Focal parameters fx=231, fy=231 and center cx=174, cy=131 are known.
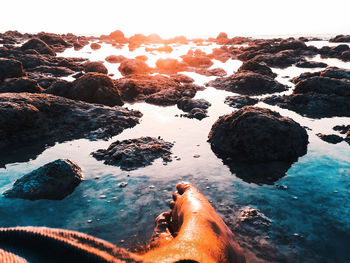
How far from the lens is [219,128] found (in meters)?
9.59

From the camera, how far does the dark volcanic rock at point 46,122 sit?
29.1 ft

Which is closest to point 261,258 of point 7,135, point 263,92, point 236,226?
point 236,226

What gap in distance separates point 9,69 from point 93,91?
22.5ft

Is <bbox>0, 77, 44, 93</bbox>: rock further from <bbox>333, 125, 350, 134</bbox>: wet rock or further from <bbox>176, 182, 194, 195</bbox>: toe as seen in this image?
<bbox>333, 125, 350, 134</bbox>: wet rock

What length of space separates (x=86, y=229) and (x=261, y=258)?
3705 mm

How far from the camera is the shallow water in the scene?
502 centimetres

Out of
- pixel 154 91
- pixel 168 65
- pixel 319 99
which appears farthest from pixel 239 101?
pixel 168 65

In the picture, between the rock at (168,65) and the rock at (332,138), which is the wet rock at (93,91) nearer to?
the rock at (332,138)

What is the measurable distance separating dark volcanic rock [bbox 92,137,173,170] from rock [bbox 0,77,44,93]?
8547 millimetres

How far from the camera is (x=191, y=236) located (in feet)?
12.3

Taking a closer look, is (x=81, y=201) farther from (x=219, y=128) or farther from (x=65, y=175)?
(x=219, y=128)

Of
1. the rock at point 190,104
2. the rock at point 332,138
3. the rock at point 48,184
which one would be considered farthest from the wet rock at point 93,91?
the rock at point 332,138

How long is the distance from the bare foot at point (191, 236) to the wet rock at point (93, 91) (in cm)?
1018

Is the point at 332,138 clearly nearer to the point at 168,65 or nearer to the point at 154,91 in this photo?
the point at 154,91
